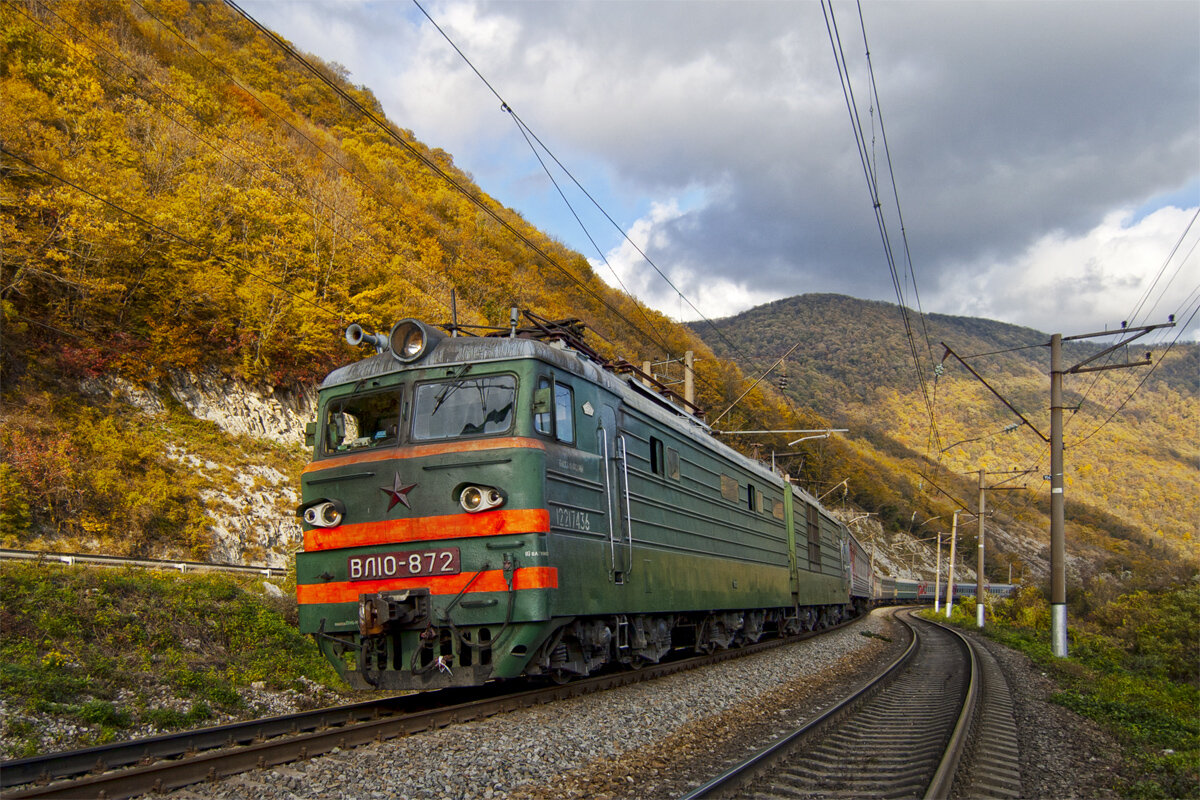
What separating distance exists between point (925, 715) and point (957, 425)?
4575 inches

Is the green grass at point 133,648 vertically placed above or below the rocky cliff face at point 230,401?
below

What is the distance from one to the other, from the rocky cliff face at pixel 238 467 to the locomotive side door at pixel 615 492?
15006 mm

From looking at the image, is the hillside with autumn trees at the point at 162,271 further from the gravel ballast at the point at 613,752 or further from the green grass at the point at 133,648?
the green grass at the point at 133,648

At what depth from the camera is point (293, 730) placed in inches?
264

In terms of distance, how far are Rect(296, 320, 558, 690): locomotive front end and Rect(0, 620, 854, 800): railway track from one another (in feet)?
1.38

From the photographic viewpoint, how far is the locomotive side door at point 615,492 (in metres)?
8.58

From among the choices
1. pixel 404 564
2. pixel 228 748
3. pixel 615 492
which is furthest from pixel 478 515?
pixel 228 748

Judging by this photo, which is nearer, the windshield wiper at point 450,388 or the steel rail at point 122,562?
the windshield wiper at point 450,388

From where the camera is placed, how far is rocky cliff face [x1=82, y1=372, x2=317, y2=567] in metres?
21.0

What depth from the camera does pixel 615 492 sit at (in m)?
Answer: 8.81

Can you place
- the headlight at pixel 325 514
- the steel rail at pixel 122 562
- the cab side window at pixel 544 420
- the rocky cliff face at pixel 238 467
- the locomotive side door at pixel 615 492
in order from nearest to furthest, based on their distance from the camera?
the cab side window at pixel 544 420
the headlight at pixel 325 514
the locomotive side door at pixel 615 492
the steel rail at pixel 122 562
the rocky cliff face at pixel 238 467

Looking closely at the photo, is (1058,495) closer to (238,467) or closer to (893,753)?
(893,753)

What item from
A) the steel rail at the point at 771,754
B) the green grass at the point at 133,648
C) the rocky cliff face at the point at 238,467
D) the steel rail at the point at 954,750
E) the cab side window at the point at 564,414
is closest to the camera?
the steel rail at the point at 771,754

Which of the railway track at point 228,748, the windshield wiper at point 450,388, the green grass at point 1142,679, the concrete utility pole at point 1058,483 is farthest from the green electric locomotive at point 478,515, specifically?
the concrete utility pole at point 1058,483
